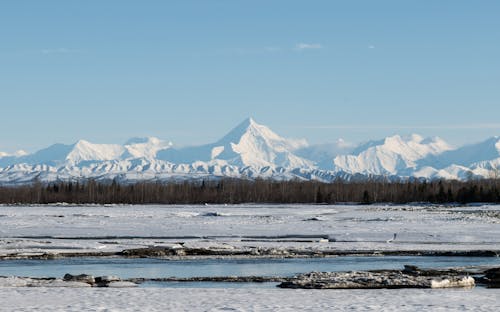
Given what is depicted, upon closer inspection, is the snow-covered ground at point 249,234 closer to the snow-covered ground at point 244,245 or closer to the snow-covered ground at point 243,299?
the snow-covered ground at point 244,245

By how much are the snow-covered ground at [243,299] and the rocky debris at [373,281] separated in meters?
0.89

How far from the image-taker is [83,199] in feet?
508

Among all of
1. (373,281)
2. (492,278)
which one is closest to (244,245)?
(373,281)

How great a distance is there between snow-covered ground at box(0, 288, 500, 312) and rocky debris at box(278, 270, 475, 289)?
89cm

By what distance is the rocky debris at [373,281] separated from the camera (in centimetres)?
2583

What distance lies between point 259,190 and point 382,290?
145789mm

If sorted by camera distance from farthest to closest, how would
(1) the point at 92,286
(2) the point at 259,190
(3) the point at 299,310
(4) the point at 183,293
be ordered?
(2) the point at 259,190 < (1) the point at 92,286 < (4) the point at 183,293 < (3) the point at 299,310

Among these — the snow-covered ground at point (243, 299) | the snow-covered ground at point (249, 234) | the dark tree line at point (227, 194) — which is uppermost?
the dark tree line at point (227, 194)

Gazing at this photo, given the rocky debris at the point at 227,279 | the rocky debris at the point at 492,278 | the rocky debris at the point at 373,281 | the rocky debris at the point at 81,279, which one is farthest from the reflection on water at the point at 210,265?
the rocky debris at the point at 492,278

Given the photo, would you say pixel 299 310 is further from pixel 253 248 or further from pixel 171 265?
pixel 253 248

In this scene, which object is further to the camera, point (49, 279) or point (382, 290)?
point (49, 279)

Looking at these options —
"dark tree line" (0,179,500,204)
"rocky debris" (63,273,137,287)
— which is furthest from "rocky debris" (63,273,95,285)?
"dark tree line" (0,179,500,204)

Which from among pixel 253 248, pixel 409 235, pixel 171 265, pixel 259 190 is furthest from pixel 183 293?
pixel 259 190

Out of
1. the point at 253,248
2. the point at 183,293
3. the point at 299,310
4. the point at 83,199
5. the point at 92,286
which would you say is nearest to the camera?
the point at 299,310
